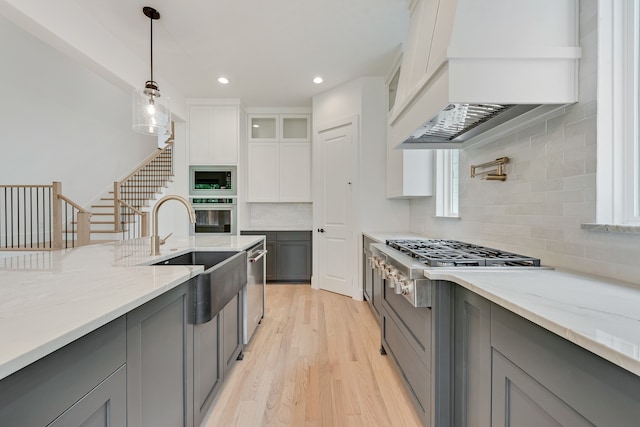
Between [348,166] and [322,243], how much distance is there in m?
1.19

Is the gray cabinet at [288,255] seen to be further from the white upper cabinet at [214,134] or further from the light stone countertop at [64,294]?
the light stone countertop at [64,294]

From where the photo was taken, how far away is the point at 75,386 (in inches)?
25.9

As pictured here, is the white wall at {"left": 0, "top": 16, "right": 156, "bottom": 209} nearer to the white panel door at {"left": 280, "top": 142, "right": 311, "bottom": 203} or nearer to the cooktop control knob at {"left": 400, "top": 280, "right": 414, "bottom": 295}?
the white panel door at {"left": 280, "top": 142, "right": 311, "bottom": 203}

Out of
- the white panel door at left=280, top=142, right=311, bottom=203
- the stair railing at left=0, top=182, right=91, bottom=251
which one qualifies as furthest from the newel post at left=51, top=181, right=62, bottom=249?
the white panel door at left=280, top=142, right=311, bottom=203

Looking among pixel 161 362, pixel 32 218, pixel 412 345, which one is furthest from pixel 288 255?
pixel 32 218

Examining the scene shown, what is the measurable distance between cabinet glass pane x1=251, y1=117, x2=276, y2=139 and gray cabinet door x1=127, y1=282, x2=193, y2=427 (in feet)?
13.2

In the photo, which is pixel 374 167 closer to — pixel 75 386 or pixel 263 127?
pixel 263 127

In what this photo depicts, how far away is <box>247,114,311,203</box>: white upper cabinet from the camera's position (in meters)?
4.75

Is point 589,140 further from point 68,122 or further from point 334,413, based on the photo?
point 68,122

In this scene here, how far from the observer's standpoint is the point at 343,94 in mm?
3902

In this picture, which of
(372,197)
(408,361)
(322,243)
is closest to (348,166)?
(372,197)

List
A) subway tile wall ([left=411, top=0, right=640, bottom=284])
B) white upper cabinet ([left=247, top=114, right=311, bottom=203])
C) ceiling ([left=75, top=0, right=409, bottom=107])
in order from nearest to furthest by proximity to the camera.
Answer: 1. subway tile wall ([left=411, top=0, right=640, bottom=284])
2. ceiling ([left=75, top=0, right=409, bottom=107])
3. white upper cabinet ([left=247, top=114, right=311, bottom=203])

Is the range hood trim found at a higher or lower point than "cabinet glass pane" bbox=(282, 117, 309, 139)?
lower

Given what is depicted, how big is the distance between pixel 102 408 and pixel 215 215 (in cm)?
388
